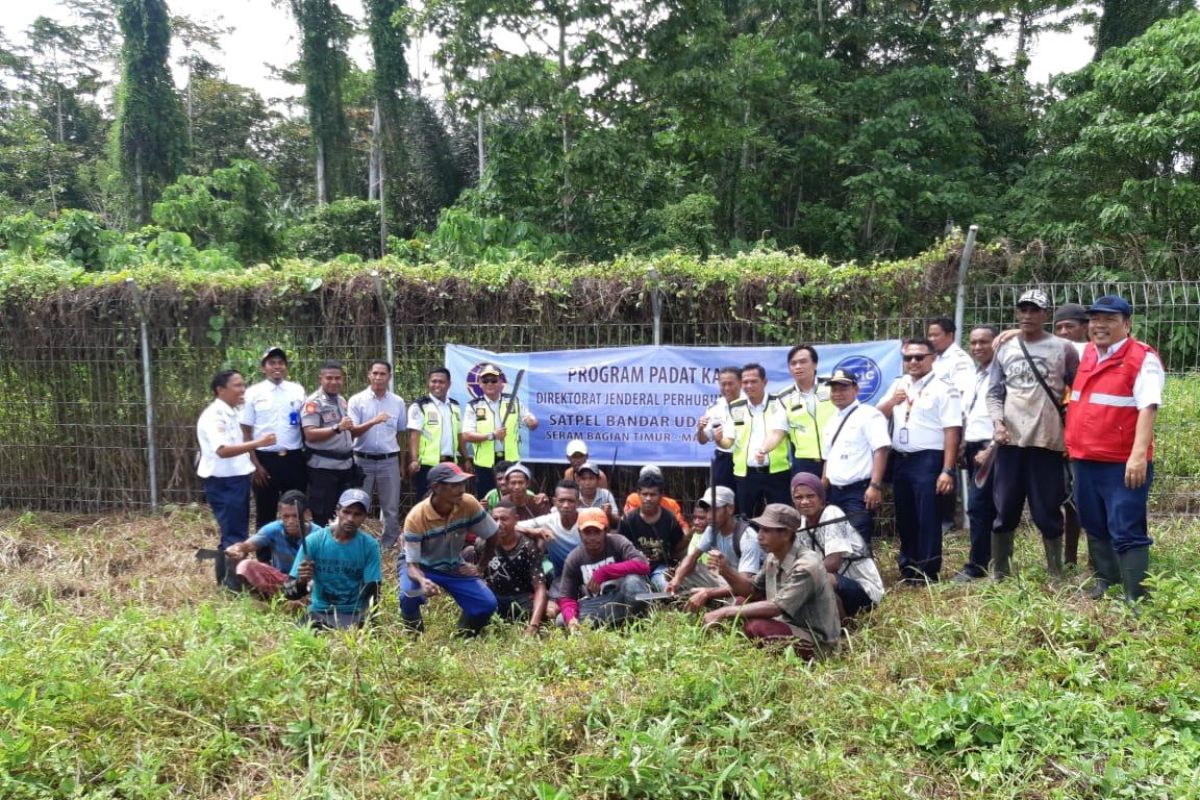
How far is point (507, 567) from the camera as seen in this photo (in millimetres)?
5430

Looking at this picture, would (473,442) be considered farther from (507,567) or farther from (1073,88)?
(1073,88)

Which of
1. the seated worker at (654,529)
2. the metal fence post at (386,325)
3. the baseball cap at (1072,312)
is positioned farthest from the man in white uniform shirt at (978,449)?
the metal fence post at (386,325)

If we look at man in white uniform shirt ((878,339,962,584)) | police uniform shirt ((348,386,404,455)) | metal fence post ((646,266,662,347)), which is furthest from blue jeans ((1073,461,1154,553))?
police uniform shirt ((348,386,404,455))

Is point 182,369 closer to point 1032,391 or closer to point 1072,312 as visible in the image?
point 1032,391

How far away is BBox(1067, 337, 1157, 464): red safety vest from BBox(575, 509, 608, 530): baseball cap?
2.60 meters

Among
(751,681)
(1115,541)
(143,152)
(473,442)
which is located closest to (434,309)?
(473,442)

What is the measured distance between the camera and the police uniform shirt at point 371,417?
261 inches

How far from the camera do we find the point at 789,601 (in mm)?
4152

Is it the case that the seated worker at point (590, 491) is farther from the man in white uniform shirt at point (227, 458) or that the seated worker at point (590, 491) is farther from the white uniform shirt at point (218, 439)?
the white uniform shirt at point (218, 439)

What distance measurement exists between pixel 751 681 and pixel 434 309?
15.6 ft

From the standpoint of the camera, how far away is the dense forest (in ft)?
38.1

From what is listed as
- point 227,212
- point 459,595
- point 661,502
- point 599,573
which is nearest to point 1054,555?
point 661,502

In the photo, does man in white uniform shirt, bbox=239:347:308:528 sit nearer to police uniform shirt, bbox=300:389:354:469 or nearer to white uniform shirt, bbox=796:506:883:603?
police uniform shirt, bbox=300:389:354:469

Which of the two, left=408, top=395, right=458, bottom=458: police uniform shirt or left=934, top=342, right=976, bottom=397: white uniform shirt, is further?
left=408, top=395, right=458, bottom=458: police uniform shirt
